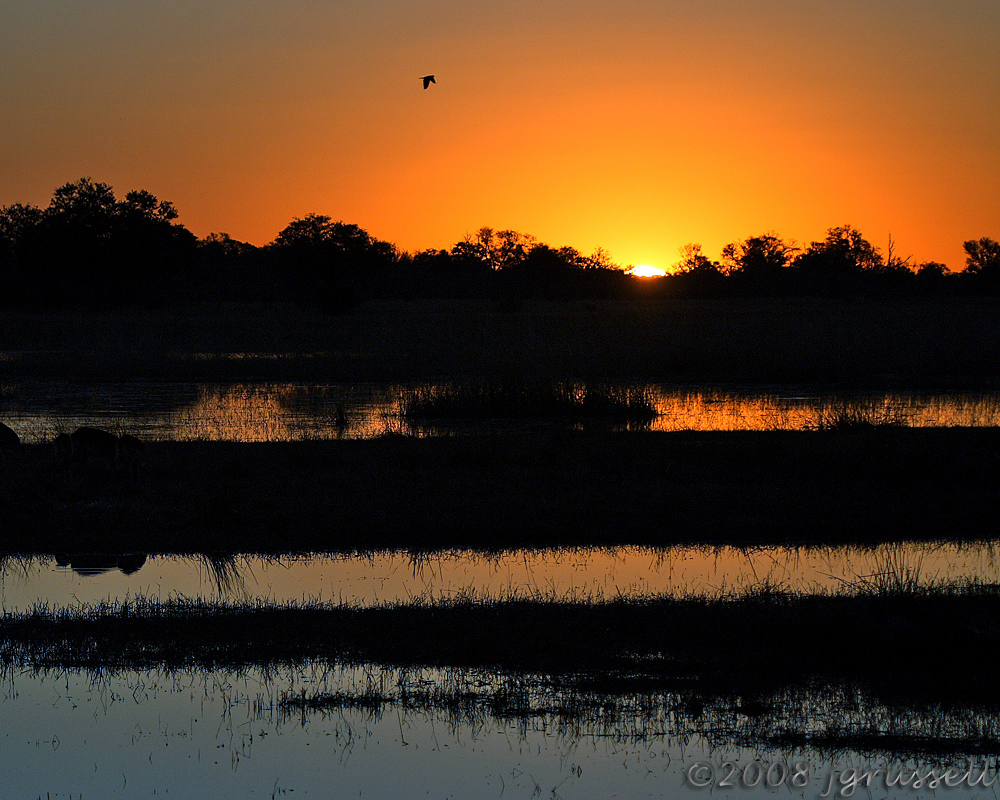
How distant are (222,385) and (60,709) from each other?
2253 centimetres

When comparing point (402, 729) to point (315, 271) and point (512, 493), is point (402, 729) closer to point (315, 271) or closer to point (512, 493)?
point (512, 493)

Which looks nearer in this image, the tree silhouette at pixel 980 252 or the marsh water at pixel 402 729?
the marsh water at pixel 402 729

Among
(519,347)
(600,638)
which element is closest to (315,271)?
(519,347)

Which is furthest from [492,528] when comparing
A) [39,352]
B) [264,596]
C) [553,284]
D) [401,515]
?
[553,284]

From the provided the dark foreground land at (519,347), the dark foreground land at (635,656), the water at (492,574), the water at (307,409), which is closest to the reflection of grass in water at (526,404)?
the water at (307,409)

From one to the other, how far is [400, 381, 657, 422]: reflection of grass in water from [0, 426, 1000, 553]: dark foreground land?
438 centimetres

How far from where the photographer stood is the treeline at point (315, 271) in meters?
60.6

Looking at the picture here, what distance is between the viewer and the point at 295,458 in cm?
1491

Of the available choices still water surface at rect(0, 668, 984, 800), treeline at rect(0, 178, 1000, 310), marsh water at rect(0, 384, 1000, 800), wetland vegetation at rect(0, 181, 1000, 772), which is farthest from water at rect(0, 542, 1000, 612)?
treeline at rect(0, 178, 1000, 310)

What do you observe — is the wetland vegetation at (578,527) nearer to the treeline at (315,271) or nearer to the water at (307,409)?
the water at (307,409)

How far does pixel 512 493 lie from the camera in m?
13.1

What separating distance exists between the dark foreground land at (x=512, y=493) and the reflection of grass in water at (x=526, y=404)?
4379 millimetres

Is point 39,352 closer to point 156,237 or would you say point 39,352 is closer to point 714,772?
point 156,237

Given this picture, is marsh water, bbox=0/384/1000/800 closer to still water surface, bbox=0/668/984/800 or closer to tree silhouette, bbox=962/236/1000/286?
still water surface, bbox=0/668/984/800
